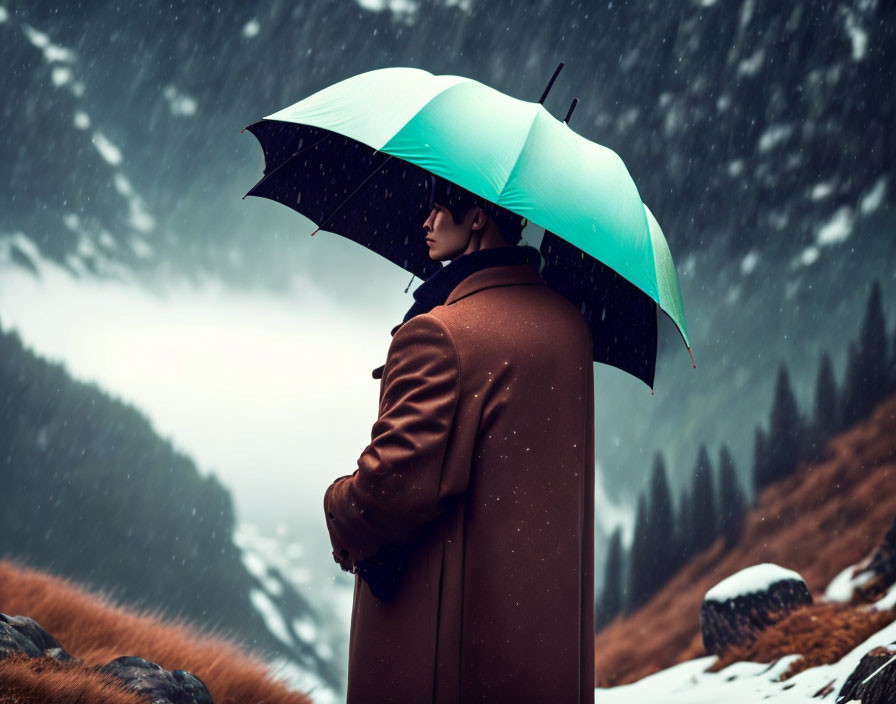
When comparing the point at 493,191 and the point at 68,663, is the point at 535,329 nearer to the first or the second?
the point at 493,191

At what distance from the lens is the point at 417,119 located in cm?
208

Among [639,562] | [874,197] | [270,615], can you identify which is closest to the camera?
[874,197]

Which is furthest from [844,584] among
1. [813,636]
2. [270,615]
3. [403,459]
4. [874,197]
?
[270,615]

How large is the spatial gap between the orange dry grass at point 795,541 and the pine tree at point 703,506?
0.36 ft

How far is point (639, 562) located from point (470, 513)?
6.69 metres

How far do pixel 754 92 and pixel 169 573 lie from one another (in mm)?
9444

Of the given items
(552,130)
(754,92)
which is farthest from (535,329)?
(754,92)

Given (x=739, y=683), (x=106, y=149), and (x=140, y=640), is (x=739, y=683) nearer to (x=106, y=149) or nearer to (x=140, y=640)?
(x=140, y=640)

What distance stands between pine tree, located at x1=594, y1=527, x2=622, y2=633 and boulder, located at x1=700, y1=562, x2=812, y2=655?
4.64 feet

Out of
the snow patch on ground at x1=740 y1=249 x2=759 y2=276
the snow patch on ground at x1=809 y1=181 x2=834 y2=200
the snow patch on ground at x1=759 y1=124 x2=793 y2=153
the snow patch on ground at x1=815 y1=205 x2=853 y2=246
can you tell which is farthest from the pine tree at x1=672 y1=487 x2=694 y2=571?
the snow patch on ground at x1=759 y1=124 x2=793 y2=153

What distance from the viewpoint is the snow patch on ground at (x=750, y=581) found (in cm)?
669

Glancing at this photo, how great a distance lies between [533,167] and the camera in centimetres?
211

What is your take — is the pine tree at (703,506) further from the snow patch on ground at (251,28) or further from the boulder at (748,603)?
the snow patch on ground at (251,28)

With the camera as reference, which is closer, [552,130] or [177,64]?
[552,130]
